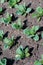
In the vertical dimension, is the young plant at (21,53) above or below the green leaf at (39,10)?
below

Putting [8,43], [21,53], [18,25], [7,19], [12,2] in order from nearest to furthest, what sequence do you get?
[21,53] < [8,43] < [18,25] < [7,19] < [12,2]

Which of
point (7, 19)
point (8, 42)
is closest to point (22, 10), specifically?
point (7, 19)

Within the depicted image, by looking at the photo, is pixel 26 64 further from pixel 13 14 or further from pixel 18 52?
pixel 13 14

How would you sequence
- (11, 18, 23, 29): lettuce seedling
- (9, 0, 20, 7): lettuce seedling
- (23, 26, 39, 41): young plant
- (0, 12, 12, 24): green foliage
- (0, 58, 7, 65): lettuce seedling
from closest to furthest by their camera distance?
(0, 58, 7, 65): lettuce seedling, (23, 26, 39, 41): young plant, (11, 18, 23, 29): lettuce seedling, (0, 12, 12, 24): green foliage, (9, 0, 20, 7): lettuce seedling

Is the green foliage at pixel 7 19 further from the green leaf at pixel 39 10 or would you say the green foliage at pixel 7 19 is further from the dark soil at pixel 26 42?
the green leaf at pixel 39 10

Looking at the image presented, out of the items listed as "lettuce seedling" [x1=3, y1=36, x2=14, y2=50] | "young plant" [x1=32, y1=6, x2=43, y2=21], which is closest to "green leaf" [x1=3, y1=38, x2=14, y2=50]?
"lettuce seedling" [x1=3, y1=36, x2=14, y2=50]

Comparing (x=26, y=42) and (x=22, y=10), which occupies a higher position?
(x=22, y=10)

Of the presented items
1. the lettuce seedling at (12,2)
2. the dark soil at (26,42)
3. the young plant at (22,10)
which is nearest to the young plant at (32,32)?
the dark soil at (26,42)

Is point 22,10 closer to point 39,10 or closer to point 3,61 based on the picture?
point 39,10

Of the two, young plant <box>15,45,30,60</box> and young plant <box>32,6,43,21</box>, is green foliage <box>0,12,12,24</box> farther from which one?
young plant <box>15,45,30,60</box>

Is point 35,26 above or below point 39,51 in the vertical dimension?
above

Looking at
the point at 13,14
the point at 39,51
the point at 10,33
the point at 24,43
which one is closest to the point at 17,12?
the point at 13,14
